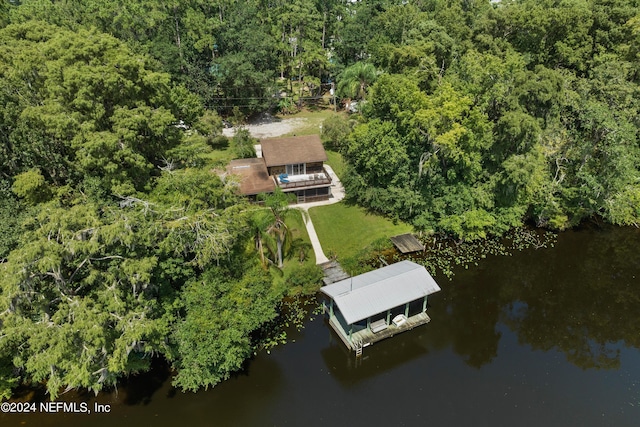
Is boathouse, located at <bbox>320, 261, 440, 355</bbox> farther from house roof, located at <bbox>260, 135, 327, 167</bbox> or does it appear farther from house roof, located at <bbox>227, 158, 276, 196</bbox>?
house roof, located at <bbox>260, 135, 327, 167</bbox>

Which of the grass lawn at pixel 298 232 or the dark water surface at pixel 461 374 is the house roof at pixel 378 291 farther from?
the grass lawn at pixel 298 232

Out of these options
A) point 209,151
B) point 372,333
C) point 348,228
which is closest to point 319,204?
point 348,228

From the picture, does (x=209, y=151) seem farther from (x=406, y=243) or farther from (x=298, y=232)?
(x=406, y=243)

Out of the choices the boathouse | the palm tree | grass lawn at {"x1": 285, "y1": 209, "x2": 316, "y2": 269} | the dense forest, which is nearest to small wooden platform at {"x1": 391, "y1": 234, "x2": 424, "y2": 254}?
the dense forest

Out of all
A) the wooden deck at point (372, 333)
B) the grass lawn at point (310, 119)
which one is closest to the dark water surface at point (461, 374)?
the wooden deck at point (372, 333)

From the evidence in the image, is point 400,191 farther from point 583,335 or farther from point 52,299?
point 52,299

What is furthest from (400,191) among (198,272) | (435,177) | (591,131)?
(198,272)
